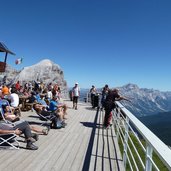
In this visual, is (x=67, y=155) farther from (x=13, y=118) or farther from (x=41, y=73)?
(x=41, y=73)

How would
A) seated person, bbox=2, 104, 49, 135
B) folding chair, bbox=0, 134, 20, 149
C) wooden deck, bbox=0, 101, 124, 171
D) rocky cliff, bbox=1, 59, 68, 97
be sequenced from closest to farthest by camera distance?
wooden deck, bbox=0, 101, 124, 171
folding chair, bbox=0, 134, 20, 149
seated person, bbox=2, 104, 49, 135
rocky cliff, bbox=1, 59, 68, 97

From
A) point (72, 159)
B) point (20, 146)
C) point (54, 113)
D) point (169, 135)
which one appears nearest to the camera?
point (72, 159)

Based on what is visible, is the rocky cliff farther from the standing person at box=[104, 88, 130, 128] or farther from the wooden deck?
the wooden deck

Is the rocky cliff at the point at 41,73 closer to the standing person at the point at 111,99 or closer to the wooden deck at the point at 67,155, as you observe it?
the standing person at the point at 111,99

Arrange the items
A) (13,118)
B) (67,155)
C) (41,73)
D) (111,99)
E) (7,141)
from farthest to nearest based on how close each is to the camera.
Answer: (41,73) → (111,99) → (13,118) → (7,141) → (67,155)

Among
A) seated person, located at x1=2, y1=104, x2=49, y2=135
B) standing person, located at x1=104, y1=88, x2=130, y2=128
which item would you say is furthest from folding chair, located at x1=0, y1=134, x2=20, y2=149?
standing person, located at x1=104, y1=88, x2=130, y2=128

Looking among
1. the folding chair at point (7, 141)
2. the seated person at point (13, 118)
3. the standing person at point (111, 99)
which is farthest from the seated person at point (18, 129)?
the standing person at point (111, 99)

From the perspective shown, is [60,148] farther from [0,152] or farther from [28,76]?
[28,76]

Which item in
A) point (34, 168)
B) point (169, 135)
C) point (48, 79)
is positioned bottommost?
point (169, 135)

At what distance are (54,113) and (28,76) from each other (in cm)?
4907

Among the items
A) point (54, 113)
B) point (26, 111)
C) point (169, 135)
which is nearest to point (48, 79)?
point (26, 111)

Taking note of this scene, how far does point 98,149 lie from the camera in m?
6.07

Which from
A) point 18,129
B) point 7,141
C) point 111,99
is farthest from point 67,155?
point 111,99

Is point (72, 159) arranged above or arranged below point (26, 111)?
below
